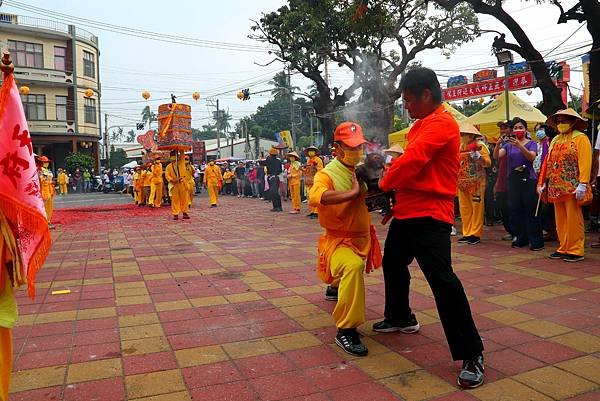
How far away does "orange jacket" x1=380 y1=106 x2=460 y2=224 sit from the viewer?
305 centimetres

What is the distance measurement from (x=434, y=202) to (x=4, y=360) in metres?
2.50

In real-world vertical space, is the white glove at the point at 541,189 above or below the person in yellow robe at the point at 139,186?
above

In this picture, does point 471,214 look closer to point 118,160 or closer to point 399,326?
point 399,326

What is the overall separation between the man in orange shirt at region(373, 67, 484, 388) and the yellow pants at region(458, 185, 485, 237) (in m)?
4.61

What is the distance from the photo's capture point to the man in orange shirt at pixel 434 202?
303 centimetres

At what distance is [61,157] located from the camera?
3875cm

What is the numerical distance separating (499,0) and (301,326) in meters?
8.59

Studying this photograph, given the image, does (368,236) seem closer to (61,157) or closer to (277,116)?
(61,157)

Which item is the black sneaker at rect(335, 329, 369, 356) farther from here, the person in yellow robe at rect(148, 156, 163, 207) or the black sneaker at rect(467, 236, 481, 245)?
the person in yellow robe at rect(148, 156, 163, 207)

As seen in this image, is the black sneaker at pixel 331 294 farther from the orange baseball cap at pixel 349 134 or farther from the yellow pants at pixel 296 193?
the yellow pants at pixel 296 193

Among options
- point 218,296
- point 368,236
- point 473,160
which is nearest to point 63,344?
point 218,296

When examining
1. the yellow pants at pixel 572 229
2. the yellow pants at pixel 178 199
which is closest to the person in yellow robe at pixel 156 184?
the yellow pants at pixel 178 199

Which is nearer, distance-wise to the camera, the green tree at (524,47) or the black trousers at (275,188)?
the green tree at (524,47)

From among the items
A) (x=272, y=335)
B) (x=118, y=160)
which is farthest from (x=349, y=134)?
(x=118, y=160)
